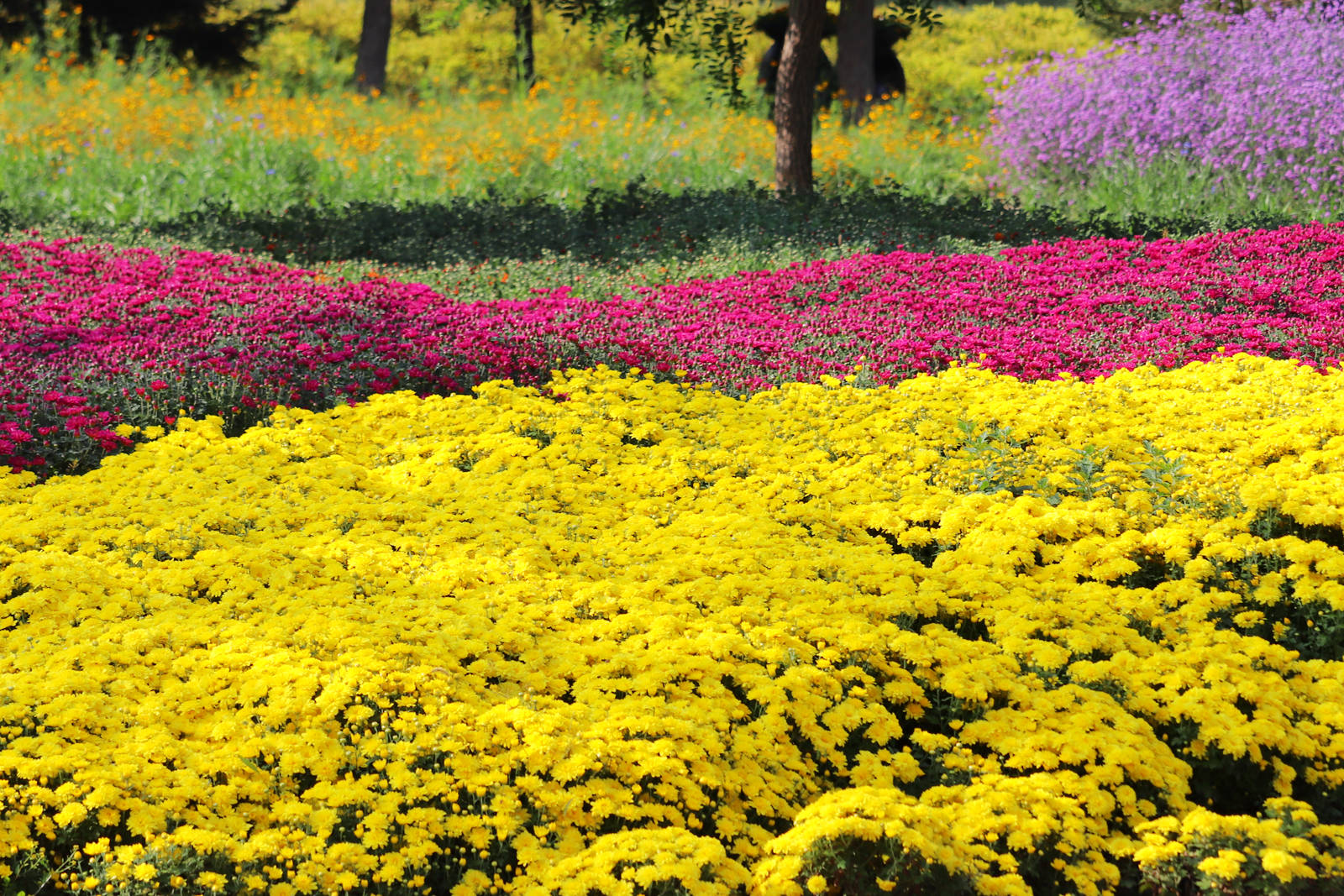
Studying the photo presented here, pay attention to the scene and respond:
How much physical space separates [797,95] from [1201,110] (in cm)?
465

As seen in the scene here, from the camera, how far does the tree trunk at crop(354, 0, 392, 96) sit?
22.6 metres

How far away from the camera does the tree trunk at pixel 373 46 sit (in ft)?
74.1

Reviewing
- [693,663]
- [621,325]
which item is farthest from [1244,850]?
[621,325]

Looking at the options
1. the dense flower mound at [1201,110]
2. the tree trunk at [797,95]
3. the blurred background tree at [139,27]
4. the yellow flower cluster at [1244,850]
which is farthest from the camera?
the blurred background tree at [139,27]

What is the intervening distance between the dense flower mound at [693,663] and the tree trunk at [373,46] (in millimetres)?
17657

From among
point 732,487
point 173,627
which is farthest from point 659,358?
point 173,627

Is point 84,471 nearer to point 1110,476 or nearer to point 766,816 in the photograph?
point 766,816

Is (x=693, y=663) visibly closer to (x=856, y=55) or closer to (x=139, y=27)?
(x=856, y=55)

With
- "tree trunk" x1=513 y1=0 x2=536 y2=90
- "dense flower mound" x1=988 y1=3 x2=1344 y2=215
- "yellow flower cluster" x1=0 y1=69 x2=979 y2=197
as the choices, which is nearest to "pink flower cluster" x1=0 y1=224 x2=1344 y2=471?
"dense flower mound" x1=988 y1=3 x2=1344 y2=215

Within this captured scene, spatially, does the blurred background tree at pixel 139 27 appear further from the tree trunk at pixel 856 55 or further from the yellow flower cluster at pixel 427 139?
the tree trunk at pixel 856 55

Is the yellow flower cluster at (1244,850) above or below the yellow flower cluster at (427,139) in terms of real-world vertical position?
below

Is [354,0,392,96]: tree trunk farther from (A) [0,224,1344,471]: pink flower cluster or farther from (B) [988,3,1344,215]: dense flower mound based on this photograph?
(A) [0,224,1344,471]: pink flower cluster

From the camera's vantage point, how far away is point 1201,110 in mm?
13562

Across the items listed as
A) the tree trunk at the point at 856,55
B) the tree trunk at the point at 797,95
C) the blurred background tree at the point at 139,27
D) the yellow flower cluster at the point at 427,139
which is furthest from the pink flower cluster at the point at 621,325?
the blurred background tree at the point at 139,27
